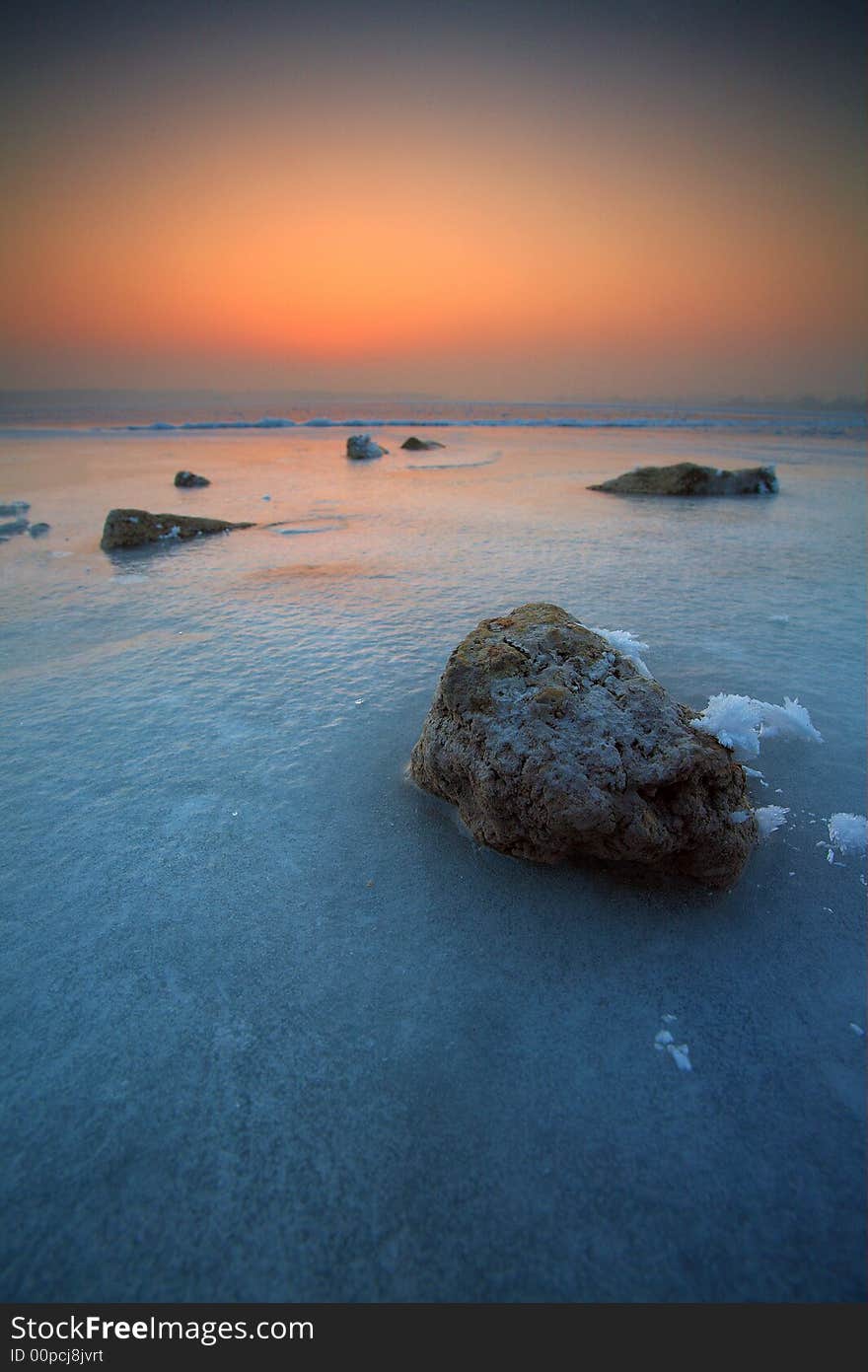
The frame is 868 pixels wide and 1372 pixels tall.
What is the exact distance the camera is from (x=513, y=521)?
728cm

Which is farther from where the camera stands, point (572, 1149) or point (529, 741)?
point (529, 741)

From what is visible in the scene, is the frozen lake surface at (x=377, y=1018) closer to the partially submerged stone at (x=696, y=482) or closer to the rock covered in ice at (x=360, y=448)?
the partially submerged stone at (x=696, y=482)

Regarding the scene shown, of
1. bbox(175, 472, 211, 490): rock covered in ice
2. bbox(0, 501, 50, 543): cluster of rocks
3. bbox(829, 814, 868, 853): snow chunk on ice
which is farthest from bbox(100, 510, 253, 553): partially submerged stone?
bbox(829, 814, 868, 853): snow chunk on ice

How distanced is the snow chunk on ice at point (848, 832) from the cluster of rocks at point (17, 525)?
7.52 metres

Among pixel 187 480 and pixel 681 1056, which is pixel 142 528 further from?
pixel 681 1056

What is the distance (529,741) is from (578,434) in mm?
23665

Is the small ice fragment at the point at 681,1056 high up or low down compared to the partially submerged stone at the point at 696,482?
down

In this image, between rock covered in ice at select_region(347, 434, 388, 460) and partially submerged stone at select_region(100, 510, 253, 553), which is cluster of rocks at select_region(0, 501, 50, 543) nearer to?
partially submerged stone at select_region(100, 510, 253, 553)

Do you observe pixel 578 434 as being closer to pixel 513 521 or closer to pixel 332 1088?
pixel 513 521

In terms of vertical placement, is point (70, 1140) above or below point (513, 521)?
below

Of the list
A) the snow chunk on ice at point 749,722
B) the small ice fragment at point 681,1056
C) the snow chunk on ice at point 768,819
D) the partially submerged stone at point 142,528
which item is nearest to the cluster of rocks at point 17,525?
the partially submerged stone at point 142,528

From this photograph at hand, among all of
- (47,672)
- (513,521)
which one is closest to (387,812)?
(47,672)

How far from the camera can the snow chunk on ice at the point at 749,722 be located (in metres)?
2.39

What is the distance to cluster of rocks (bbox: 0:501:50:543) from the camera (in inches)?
263
